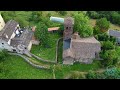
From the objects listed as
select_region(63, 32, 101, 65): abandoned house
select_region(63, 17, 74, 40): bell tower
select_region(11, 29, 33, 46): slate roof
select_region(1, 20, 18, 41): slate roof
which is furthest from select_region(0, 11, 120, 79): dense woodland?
select_region(1, 20, 18, 41): slate roof

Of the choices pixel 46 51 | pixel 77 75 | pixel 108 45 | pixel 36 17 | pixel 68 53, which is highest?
pixel 36 17

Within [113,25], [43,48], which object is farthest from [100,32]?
[43,48]

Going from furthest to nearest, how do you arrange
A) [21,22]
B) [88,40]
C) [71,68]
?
[21,22], [88,40], [71,68]

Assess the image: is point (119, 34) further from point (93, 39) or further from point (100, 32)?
point (93, 39)

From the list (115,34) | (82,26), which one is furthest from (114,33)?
(82,26)

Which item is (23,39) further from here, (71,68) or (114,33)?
(114,33)

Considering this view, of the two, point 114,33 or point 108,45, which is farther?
point 114,33

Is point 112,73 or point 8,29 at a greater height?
point 8,29
